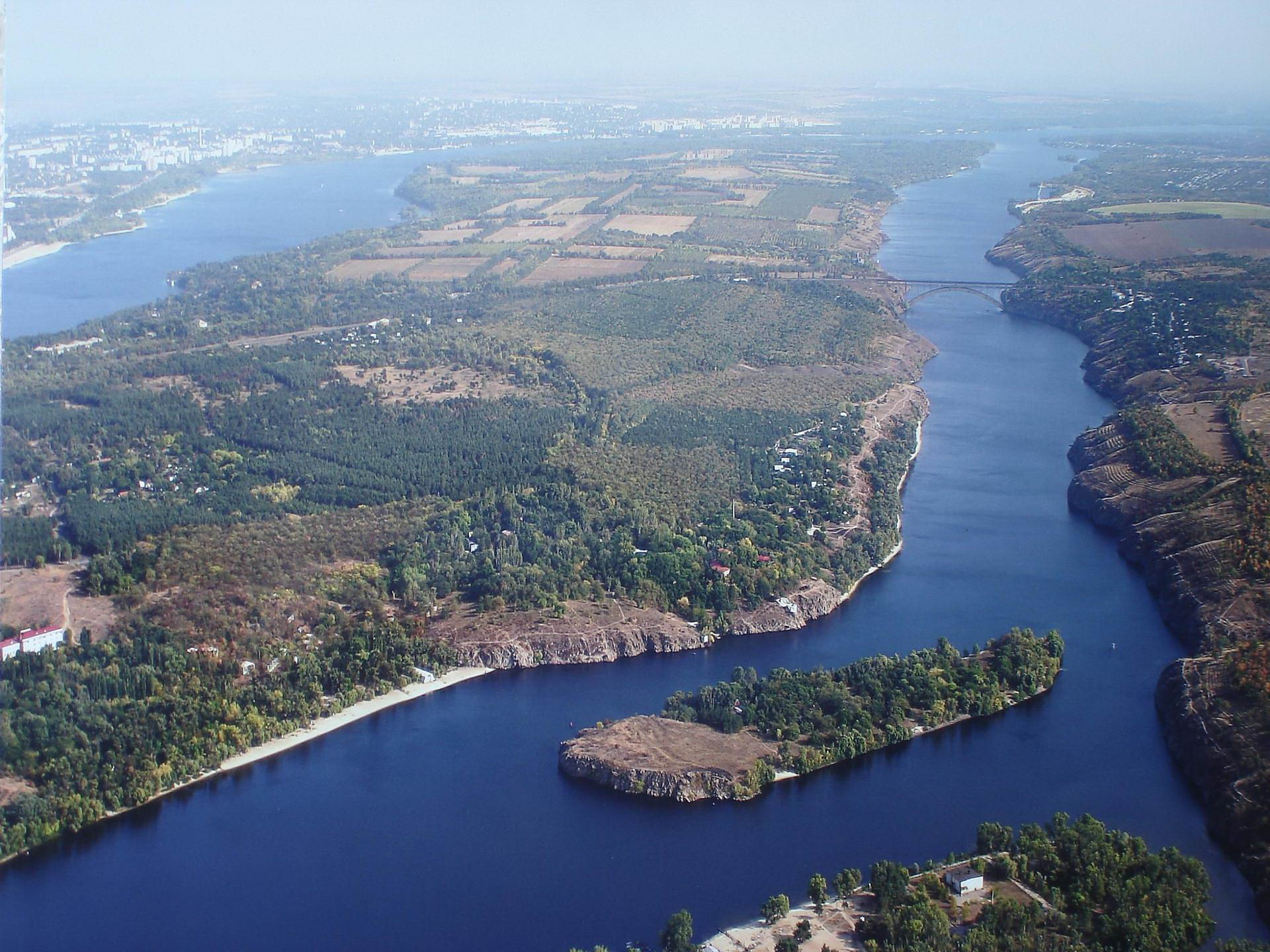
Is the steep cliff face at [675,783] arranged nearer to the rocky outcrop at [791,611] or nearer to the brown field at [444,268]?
the rocky outcrop at [791,611]

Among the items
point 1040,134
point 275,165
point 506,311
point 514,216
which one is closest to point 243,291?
point 506,311

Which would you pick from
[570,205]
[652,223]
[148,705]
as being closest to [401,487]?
[148,705]

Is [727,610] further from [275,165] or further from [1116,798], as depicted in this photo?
[275,165]

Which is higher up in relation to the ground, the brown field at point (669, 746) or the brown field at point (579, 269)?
the brown field at point (579, 269)

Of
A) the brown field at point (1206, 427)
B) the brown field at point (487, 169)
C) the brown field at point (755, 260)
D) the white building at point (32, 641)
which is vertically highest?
the white building at point (32, 641)

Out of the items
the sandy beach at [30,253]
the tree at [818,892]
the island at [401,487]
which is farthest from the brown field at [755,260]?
the tree at [818,892]

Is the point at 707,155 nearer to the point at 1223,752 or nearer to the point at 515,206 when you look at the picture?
the point at 515,206
